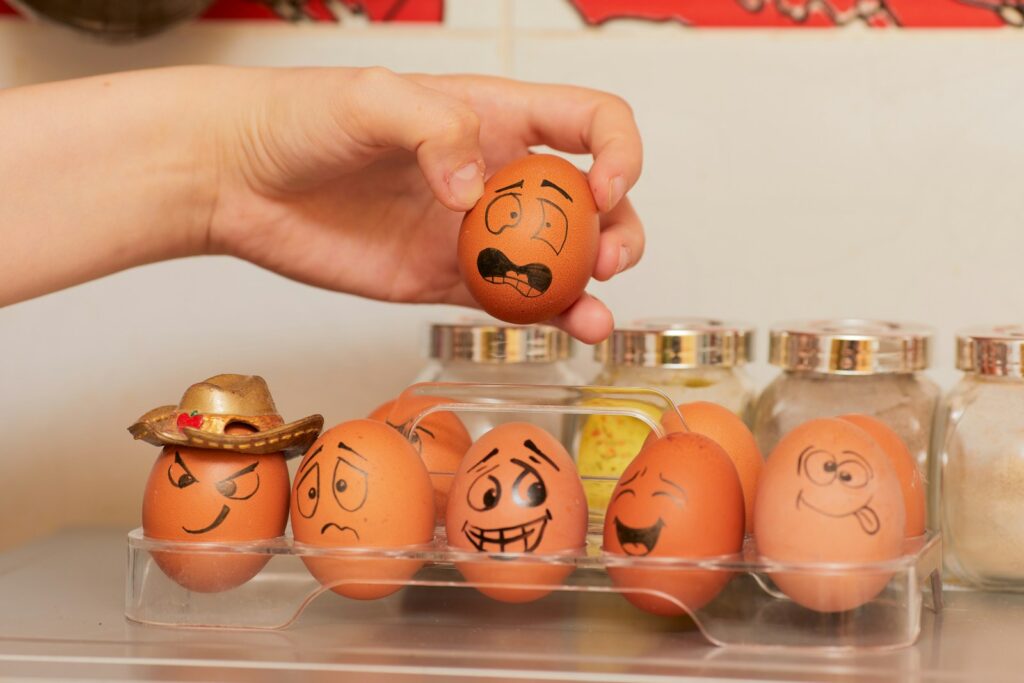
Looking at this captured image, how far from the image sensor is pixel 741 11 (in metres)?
1.24

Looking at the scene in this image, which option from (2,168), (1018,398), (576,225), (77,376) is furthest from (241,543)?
(77,376)

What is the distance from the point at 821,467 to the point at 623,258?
28 cm

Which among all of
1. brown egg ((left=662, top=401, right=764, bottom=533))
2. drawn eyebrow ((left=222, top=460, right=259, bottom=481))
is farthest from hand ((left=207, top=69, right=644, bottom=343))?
drawn eyebrow ((left=222, top=460, right=259, bottom=481))

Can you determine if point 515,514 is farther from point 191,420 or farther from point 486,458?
point 191,420

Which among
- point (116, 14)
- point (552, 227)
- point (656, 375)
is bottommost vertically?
point (656, 375)

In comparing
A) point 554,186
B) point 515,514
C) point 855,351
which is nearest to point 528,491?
point 515,514

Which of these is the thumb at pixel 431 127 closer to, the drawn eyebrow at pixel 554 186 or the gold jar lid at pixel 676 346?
the drawn eyebrow at pixel 554 186

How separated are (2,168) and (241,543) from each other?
41cm

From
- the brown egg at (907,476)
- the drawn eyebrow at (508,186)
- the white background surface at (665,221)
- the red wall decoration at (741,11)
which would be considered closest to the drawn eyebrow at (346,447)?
the drawn eyebrow at (508,186)

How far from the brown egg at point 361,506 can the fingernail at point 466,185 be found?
0.18 meters

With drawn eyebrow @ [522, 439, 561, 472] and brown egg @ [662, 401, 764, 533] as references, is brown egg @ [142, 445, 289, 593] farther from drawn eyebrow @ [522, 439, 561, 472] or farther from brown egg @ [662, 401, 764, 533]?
brown egg @ [662, 401, 764, 533]

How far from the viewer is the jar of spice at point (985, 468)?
0.88m

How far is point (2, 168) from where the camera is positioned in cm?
94

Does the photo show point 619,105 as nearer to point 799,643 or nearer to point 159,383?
point 799,643
